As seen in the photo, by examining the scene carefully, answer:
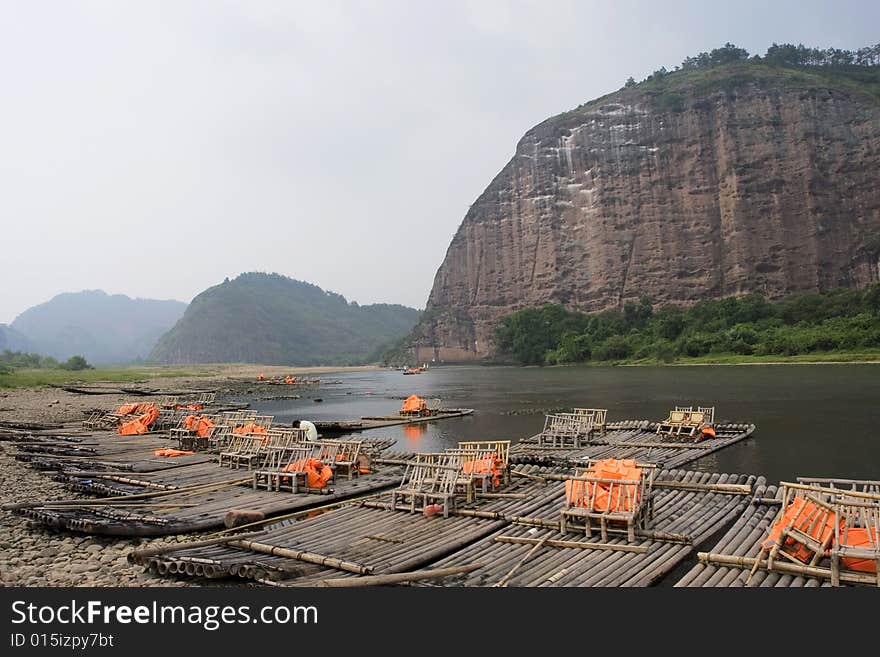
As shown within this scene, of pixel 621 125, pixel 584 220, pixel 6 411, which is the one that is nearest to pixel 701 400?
pixel 6 411

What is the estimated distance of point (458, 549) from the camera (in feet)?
32.3

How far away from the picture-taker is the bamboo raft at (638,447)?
19469 millimetres

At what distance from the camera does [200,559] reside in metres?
Result: 8.71

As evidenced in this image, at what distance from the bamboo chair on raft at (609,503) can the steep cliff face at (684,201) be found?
109 m

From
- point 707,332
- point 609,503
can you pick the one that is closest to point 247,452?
point 609,503

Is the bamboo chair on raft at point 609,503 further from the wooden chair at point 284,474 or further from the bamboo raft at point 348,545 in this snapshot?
the wooden chair at point 284,474

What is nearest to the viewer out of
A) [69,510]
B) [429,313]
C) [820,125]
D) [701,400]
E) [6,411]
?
[69,510]

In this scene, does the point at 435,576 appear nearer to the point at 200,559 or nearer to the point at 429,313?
the point at 200,559

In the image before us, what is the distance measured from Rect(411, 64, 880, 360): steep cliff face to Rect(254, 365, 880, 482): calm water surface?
49.5 metres

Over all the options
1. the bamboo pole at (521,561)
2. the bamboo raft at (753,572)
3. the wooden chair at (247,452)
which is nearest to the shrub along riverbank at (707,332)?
the wooden chair at (247,452)

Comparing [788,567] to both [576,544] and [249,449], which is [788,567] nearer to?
[576,544]

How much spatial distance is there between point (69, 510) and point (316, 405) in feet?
129

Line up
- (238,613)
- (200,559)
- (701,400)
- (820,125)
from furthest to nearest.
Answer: (820,125)
(701,400)
(200,559)
(238,613)

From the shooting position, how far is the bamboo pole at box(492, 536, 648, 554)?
9.23m
